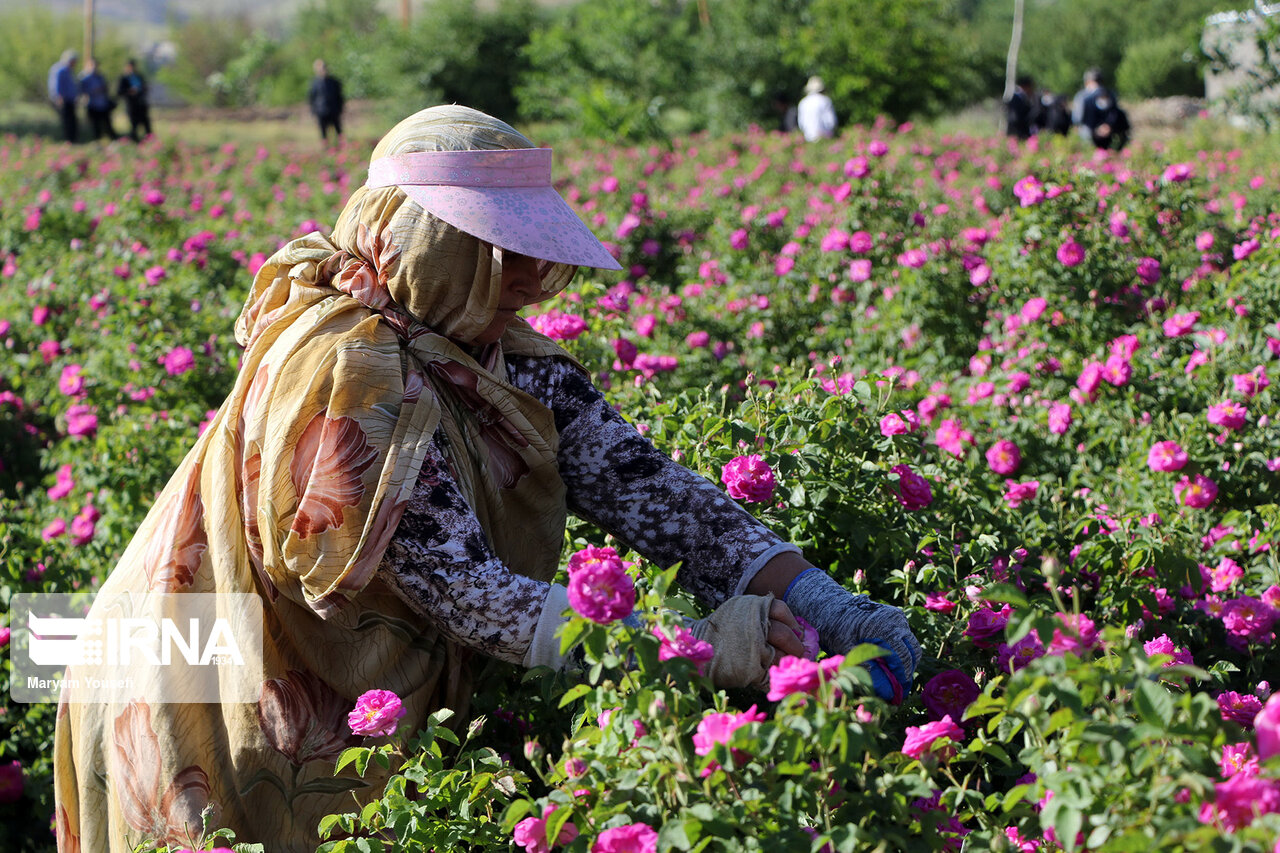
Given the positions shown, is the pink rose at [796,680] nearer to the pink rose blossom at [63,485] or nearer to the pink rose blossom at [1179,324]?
the pink rose blossom at [1179,324]

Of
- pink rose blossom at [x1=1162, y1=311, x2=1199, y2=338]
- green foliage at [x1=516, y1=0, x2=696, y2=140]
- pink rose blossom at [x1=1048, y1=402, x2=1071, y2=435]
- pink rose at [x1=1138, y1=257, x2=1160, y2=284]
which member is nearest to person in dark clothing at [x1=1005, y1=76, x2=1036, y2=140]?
green foliage at [x1=516, y1=0, x2=696, y2=140]

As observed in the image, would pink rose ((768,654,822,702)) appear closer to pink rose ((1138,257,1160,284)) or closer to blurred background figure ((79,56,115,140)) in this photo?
pink rose ((1138,257,1160,284))

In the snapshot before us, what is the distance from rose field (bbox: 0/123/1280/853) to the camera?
1.18 m

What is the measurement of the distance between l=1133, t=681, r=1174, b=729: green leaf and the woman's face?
3.27 feet

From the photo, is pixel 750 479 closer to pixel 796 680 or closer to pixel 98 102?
pixel 796 680

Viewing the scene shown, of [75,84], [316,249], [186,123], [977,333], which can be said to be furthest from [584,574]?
[186,123]

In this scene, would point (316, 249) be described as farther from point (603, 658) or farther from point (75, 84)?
point (75, 84)

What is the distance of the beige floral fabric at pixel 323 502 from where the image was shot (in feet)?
5.06

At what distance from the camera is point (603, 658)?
4.05 feet

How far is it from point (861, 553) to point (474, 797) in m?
1.02

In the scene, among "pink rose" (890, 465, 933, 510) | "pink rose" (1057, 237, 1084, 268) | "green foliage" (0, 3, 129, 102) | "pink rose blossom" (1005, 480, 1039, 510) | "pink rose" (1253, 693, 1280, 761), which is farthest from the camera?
"green foliage" (0, 3, 129, 102)

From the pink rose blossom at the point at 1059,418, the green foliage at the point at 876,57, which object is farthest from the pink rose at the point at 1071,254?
the green foliage at the point at 876,57

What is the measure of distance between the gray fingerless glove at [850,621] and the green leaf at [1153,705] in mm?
518

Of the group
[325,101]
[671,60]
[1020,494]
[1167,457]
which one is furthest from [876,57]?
[1020,494]
